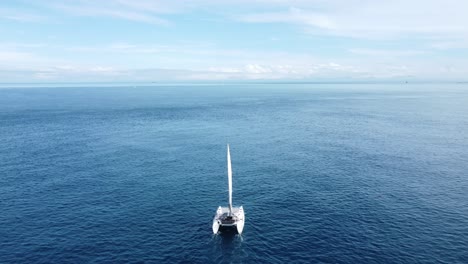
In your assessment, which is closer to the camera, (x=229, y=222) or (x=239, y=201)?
(x=229, y=222)

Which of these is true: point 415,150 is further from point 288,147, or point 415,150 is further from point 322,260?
point 322,260

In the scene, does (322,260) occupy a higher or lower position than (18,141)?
lower

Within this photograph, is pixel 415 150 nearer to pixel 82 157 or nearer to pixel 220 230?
pixel 220 230

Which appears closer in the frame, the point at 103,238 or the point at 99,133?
the point at 103,238

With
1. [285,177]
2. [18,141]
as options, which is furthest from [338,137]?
[18,141]

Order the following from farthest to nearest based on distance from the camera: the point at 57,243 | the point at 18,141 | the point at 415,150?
1. the point at 18,141
2. the point at 415,150
3. the point at 57,243

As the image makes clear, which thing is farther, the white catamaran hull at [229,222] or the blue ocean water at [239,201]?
the white catamaran hull at [229,222]

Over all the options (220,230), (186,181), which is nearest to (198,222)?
(220,230)

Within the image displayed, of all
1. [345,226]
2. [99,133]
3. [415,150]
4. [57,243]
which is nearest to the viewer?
[57,243]

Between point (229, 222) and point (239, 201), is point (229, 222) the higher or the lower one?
the higher one

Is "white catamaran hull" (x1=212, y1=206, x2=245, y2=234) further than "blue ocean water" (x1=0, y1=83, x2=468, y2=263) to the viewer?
Yes
